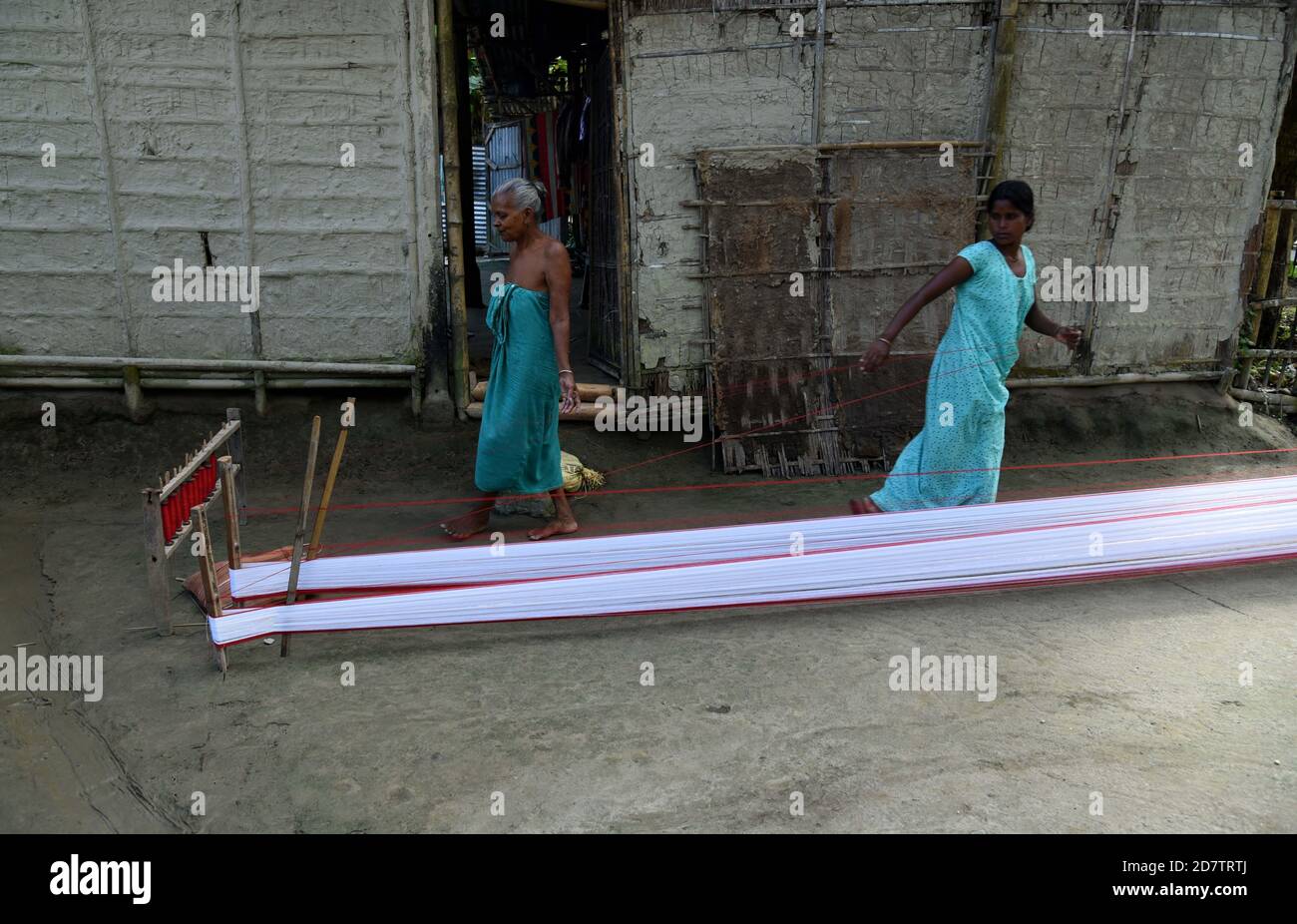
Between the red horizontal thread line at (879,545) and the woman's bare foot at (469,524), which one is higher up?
the red horizontal thread line at (879,545)

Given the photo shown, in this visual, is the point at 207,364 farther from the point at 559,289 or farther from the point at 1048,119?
the point at 1048,119

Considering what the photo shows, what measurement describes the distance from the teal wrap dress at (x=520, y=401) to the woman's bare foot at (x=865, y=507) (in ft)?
4.54

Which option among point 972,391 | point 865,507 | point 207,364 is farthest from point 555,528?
point 207,364

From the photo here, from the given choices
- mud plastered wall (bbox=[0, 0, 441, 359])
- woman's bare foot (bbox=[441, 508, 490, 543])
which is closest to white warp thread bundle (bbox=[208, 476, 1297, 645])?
woman's bare foot (bbox=[441, 508, 490, 543])

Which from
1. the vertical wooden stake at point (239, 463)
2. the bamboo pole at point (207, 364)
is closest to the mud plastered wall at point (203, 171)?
the bamboo pole at point (207, 364)

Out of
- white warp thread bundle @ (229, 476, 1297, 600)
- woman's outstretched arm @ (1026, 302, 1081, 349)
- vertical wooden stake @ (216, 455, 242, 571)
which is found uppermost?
woman's outstretched arm @ (1026, 302, 1081, 349)

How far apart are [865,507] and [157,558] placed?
2872 mm

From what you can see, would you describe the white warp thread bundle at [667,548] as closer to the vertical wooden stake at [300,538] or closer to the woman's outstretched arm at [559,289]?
the vertical wooden stake at [300,538]

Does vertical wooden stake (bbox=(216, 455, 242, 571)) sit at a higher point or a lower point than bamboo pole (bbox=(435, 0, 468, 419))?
lower

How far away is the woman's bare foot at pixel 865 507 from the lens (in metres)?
4.35

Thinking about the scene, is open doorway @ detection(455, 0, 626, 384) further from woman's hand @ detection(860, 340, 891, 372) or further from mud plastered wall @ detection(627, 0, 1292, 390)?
woman's hand @ detection(860, 340, 891, 372)

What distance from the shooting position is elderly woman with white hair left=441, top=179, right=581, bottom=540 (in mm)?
4152

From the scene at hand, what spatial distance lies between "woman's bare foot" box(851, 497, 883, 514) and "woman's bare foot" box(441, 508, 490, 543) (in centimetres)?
174
